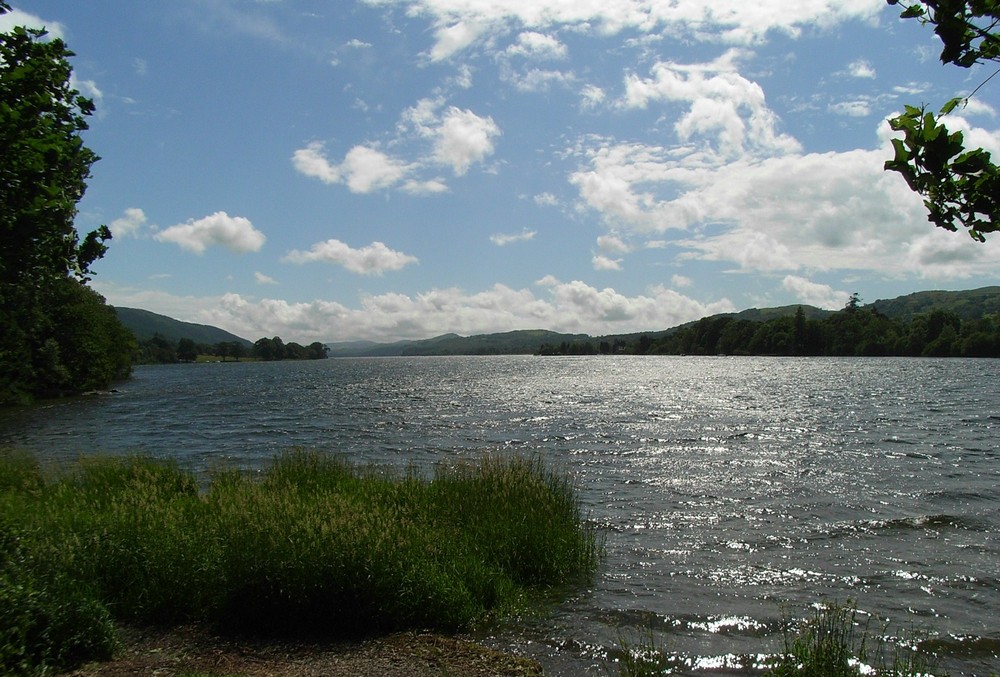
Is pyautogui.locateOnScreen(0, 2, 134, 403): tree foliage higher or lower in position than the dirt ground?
higher

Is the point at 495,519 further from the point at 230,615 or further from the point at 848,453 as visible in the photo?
the point at 848,453

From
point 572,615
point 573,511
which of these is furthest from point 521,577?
point 573,511

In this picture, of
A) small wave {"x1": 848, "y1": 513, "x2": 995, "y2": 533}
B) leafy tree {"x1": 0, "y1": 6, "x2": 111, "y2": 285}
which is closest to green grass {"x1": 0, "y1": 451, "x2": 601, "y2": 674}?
leafy tree {"x1": 0, "y1": 6, "x2": 111, "y2": 285}

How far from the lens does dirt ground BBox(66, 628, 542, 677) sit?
8.63 metres

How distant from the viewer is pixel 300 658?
9.34m

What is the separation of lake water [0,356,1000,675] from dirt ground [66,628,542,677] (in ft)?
4.43

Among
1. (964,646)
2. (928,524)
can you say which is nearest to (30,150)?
(964,646)

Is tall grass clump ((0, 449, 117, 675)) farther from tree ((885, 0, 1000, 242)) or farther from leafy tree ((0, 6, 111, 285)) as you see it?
tree ((885, 0, 1000, 242))

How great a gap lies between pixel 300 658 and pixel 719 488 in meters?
19.3

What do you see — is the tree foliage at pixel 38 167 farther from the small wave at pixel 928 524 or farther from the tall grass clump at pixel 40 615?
the small wave at pixel 928 524

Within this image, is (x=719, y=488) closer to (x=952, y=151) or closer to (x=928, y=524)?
(x=928, y=524)

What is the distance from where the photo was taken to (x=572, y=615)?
39.6ft

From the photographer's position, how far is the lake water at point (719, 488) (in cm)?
1209

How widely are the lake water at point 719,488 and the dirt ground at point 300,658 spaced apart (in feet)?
4.43
